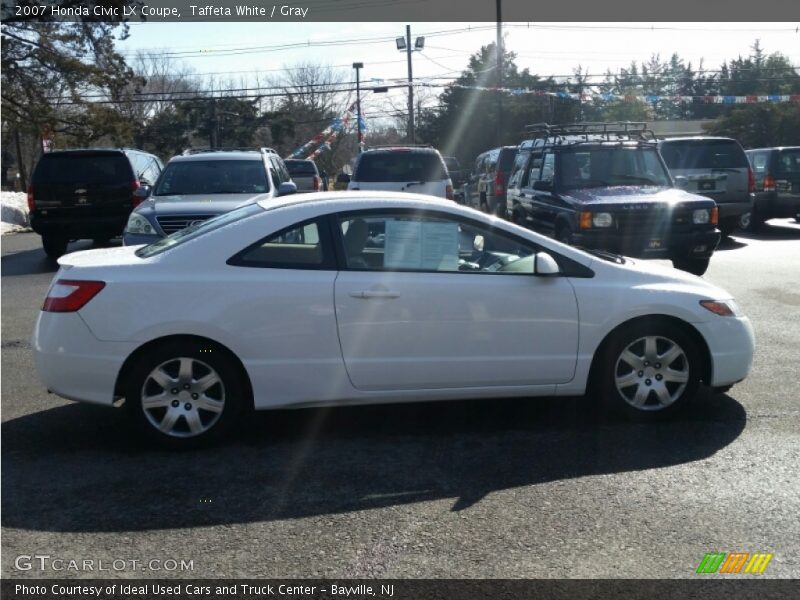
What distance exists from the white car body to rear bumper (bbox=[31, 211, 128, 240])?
1126cm

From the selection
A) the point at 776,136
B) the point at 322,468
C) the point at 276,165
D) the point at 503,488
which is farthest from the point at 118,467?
the point at 776,136

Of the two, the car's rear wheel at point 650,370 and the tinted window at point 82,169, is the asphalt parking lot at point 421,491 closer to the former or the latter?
the car's rear wheel at point 650,370

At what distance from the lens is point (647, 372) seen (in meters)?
5.94

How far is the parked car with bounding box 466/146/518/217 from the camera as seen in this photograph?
2098cm

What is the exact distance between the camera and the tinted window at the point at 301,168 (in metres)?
31.9

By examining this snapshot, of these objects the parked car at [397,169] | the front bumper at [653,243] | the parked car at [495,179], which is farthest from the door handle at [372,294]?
the parked car at [495,179]

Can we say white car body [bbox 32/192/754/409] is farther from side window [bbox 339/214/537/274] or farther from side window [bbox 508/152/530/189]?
side window [bbox 508/152/530/189]

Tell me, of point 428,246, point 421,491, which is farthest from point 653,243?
point 421,491

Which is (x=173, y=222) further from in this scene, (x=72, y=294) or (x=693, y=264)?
(x=693, y=264)

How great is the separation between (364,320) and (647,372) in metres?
1.89

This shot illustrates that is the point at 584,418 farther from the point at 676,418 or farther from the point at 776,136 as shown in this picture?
the point at 776,136

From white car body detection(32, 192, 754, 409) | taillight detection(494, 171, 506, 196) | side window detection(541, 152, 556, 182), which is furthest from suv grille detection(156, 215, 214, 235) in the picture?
taillight detection(494, 171, 506, 196)

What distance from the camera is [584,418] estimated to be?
20.1ft

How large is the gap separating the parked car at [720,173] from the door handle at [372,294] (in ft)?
42.4
